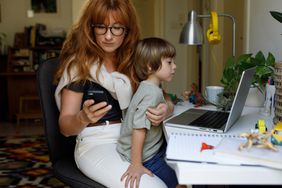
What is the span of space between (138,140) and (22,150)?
98.1 inches

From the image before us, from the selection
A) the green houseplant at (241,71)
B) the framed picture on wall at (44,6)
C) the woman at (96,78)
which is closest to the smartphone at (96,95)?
the woman at (96,78)

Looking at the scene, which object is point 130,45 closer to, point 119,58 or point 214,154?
point 119,58

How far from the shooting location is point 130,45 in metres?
1.45

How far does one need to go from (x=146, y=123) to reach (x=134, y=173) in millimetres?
155

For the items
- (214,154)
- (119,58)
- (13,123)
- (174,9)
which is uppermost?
(174,9)

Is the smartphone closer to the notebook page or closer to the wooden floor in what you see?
the notebook page

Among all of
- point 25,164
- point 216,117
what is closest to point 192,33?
point 216,117

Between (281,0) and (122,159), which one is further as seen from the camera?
(281,0)

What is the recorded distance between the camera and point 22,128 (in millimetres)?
4438

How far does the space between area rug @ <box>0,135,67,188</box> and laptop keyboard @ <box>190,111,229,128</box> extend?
1423mm

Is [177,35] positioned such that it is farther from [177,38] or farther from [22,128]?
[22,128]

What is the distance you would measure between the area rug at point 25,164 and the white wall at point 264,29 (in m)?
1.49

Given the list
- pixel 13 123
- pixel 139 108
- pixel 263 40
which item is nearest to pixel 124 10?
pixel 139 108

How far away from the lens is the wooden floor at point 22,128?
416cm
